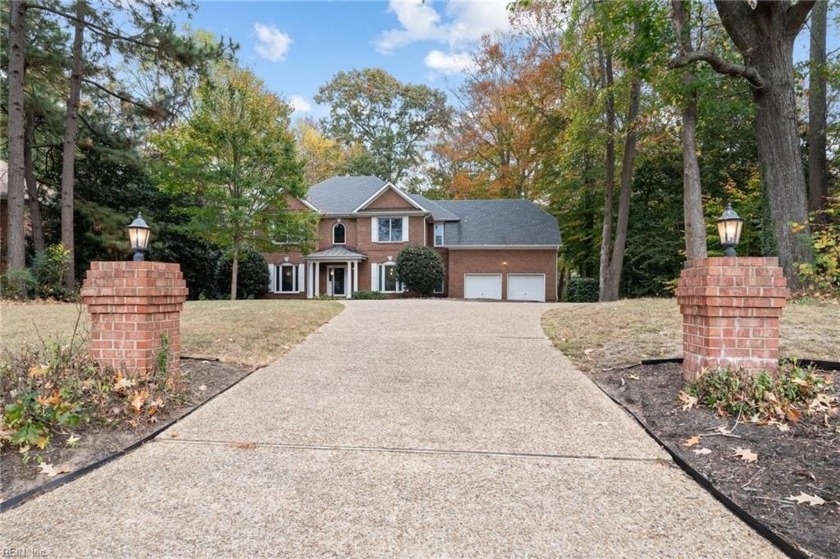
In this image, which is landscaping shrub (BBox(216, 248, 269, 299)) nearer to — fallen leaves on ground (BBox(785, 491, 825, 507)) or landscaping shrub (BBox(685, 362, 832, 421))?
landscaping shrub (BBox(685, 362, 832, 421))

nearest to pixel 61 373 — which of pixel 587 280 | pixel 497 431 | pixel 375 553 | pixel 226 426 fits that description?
pixel 226 426

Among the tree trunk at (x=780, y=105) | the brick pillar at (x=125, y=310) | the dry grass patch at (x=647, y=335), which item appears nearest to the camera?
the brick pillar at (x=125, y=310)

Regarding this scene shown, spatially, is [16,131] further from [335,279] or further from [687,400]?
[687,400]

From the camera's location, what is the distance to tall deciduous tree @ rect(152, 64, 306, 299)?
1520 cm

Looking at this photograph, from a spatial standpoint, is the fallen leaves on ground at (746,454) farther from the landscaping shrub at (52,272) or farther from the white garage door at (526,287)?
the white garage door at (526,287)

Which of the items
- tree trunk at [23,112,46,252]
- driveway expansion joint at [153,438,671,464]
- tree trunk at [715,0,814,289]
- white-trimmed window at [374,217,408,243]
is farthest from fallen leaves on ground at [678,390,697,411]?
white-trimmed window at [374,217,408,243]

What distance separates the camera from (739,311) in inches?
143

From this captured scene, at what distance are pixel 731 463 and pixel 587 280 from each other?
2026 centimetres

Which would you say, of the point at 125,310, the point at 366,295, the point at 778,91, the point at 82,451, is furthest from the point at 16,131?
the point at 778,91

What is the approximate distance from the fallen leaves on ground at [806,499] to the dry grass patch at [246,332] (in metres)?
4.79

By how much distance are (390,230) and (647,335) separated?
18241 millimetres

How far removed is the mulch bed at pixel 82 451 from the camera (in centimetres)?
262

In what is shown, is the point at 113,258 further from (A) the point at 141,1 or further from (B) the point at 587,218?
(B) the point at 587,218

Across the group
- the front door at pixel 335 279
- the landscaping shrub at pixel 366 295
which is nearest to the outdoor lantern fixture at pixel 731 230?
the landscaping shrub at pixel 366 295
